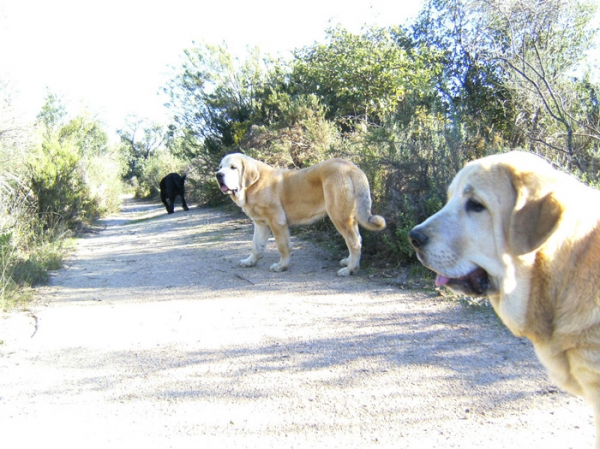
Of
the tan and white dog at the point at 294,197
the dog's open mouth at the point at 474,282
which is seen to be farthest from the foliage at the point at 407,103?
the dog's open mouth at the point at 474,282

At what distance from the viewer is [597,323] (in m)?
2.00

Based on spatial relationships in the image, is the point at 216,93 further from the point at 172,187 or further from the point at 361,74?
the point at 361,74

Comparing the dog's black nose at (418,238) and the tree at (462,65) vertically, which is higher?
the tree at (462,65)

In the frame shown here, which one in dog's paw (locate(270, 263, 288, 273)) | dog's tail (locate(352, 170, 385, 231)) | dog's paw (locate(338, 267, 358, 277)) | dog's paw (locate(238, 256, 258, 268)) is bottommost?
dog's paw (locate(338, 267, 358, 277))

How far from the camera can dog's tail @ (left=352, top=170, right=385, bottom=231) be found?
20.7ft

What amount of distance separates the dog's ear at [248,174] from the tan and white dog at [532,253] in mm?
5328

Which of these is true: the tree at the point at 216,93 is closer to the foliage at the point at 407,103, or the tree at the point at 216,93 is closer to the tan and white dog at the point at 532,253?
the foliage at the point at 407,103

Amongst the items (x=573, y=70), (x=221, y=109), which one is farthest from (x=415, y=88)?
(x=221, y=109)

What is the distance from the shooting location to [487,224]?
229 cm

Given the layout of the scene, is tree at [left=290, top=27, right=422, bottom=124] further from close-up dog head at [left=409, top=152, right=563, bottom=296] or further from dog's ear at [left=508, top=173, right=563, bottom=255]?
dog's ear at [left=508, top=173, right=563, bottom=255]

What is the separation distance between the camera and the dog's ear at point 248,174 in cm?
751

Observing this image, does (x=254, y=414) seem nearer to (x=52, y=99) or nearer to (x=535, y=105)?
(x=535, y=105)

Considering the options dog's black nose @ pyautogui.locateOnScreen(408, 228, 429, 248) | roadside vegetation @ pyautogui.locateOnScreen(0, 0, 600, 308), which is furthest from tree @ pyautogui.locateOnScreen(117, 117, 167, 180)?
dog's black nose @ pyautogui.locateOnScreen(408, 228, 429, 248)

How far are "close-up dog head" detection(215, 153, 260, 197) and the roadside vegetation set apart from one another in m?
1.99
